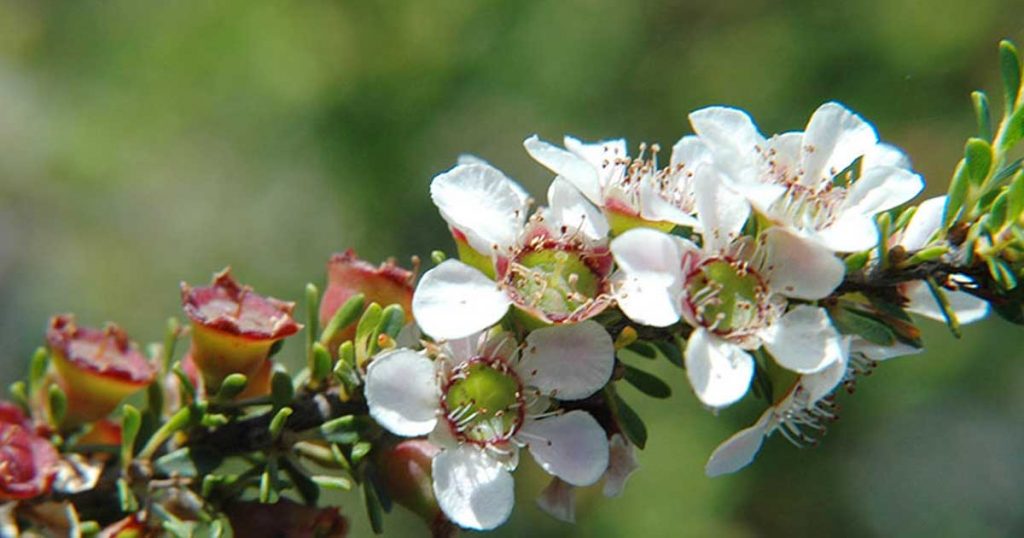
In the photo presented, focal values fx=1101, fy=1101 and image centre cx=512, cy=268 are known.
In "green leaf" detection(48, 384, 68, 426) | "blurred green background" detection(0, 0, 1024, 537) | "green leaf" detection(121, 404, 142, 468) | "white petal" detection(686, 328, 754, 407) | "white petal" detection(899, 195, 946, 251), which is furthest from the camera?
"blurred green background" detection(0, 0, 1024, 537)

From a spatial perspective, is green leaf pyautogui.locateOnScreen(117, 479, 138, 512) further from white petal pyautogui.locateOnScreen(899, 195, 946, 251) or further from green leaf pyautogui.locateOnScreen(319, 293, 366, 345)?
white petal pyautogui.locateOnScreen(899, 195, 946, 251)

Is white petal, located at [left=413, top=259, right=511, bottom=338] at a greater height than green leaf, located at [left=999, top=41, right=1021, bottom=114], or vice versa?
green leaf, located at [left=999, top=41, right=1021, bottom=114]

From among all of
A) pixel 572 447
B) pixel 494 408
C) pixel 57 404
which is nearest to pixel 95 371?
pixel 57 404

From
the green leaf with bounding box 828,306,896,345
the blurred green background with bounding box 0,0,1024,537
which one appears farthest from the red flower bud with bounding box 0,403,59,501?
the blurred green background with bounding box 0,0,1024,537

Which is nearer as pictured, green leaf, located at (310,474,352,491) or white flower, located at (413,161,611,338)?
white flower, located at (413,161,611,338)

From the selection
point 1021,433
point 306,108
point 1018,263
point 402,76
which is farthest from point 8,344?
point 1018,263

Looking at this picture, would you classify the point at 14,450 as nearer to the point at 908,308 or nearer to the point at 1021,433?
the point at 908,308
